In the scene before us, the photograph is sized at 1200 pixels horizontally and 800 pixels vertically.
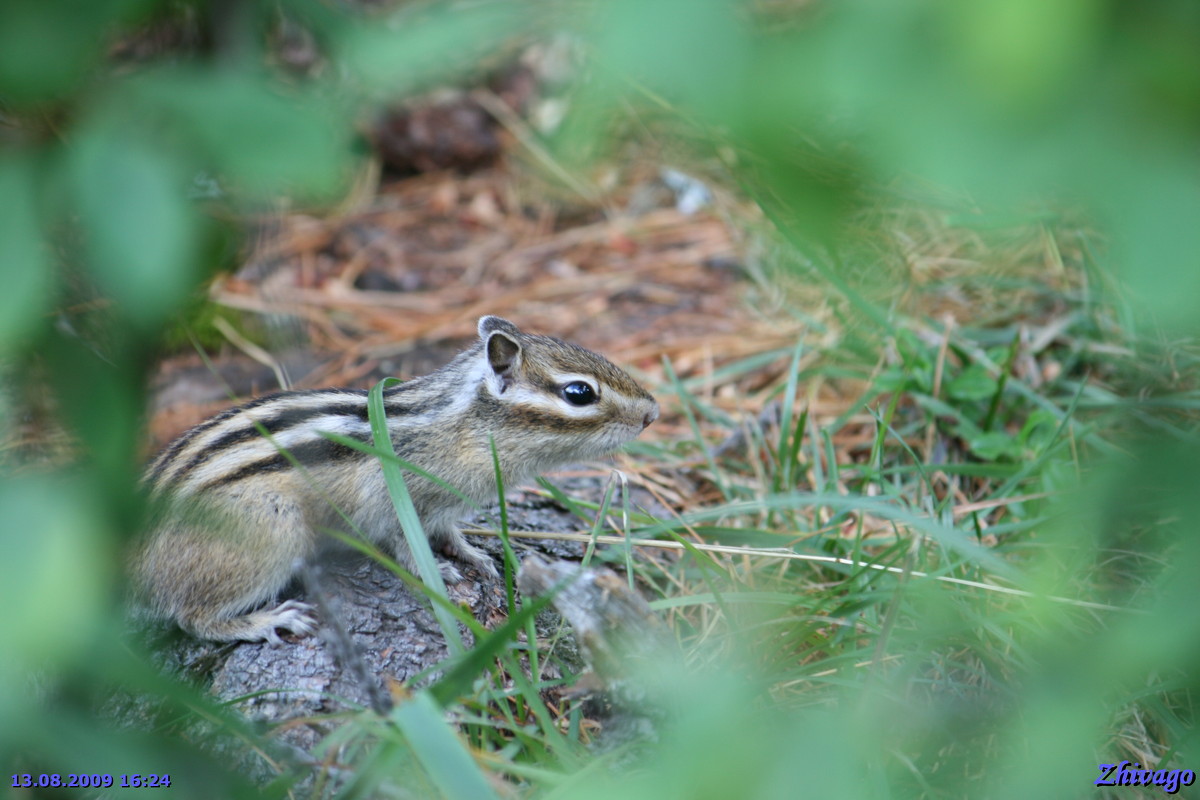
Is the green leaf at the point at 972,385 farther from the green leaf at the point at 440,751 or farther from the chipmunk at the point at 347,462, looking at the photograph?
the green leaf at the point at 440,751

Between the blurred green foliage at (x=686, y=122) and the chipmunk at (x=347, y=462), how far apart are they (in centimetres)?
181

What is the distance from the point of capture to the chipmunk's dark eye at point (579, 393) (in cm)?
326

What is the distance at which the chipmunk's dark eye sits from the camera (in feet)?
10.7

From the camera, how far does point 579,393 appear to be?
3262mm

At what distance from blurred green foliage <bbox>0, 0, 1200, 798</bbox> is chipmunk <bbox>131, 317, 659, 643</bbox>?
1.81 m

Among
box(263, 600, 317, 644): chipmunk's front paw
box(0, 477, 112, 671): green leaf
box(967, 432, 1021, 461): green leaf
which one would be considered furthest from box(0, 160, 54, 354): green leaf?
Result: box(967, 432, 1021, 461): green leaf

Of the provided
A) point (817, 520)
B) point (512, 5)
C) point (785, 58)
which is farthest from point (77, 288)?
point (817, 520)

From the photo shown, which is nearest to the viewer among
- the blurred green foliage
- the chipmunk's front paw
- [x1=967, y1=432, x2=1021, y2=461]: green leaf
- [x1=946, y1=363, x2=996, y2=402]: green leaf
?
the blurred green foliage

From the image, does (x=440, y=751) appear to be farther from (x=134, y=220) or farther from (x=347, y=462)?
(x=347, y=462)

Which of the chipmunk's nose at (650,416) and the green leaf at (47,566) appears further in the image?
the chipmunk's nose at (650,416)

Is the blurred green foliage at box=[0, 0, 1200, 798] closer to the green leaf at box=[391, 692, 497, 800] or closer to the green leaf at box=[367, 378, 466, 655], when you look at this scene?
the green leaf at box=[391, 692, 497, 800]

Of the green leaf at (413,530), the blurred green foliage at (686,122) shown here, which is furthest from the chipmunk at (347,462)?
the blurred green foliage at (686,122)

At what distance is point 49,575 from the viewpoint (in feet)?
2.68

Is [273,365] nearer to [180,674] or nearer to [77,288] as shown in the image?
[180,674]
